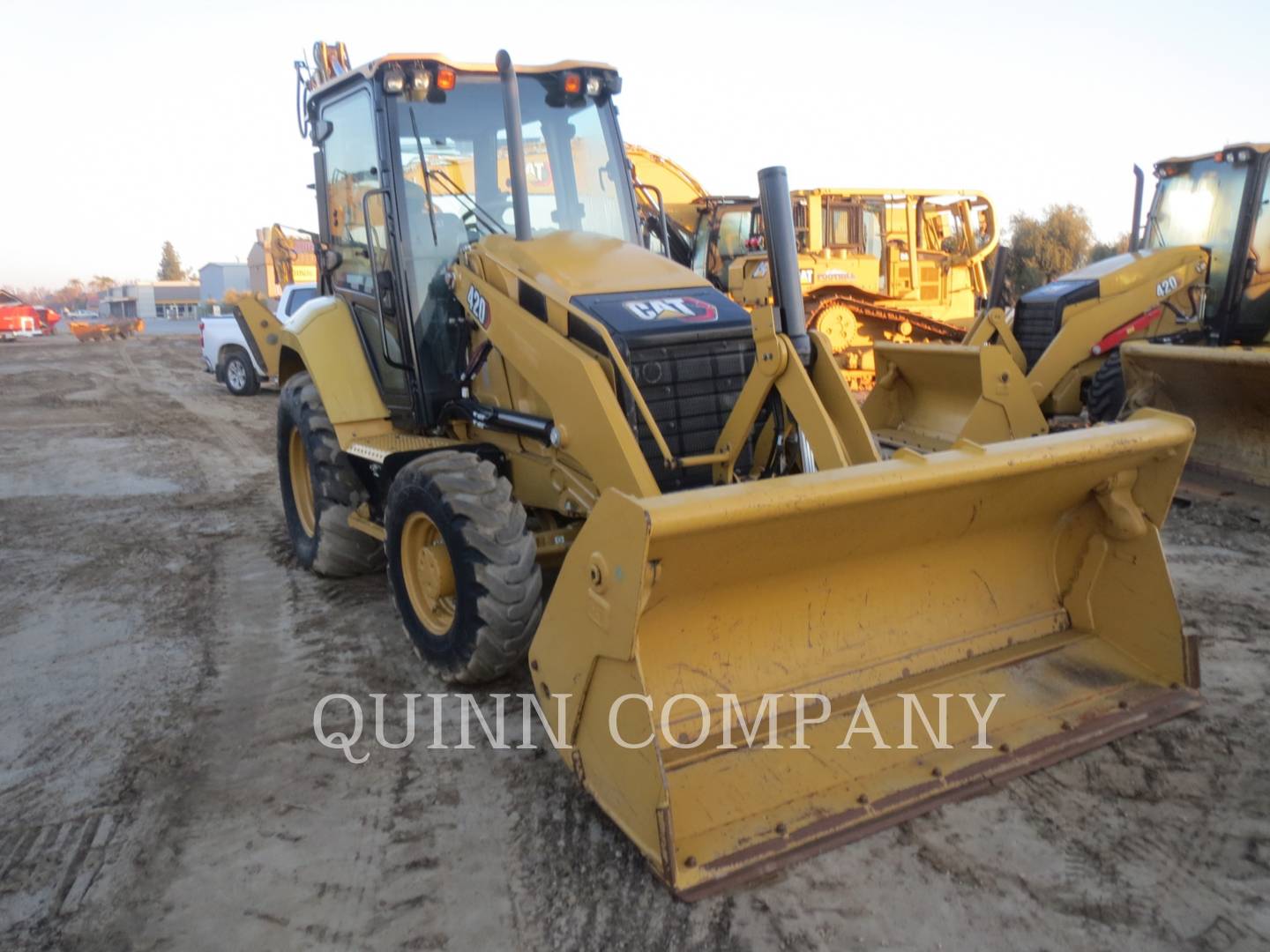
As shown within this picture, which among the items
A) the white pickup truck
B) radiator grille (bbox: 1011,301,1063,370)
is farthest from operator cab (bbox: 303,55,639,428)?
the white pickup truck

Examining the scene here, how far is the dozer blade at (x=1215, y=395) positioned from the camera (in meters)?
6.48

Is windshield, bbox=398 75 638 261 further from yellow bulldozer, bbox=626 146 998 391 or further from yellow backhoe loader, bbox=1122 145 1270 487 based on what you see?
yellow bulldozer, bbox=626 146 998 391

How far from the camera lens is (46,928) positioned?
8.89 feet

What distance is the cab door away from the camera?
4.83 m

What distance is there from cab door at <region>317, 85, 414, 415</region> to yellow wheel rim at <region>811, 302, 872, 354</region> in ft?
31.4

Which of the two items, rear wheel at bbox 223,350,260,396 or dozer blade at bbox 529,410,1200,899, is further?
rear wheel at bbox 223,350,260,396

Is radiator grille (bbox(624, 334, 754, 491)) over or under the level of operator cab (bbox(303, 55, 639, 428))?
under

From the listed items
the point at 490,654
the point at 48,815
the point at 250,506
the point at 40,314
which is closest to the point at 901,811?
the point at 490,654

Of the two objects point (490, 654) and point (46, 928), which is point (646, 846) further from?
point (46, 928)

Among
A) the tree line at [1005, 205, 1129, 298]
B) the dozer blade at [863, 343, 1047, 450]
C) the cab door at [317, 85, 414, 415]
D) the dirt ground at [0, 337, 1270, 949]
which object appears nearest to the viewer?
the dirt ground at [0, 337, 1270, 949]

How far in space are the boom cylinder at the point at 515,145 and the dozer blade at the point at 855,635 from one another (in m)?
2.00

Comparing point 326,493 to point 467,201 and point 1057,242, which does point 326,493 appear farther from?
point 1057,242

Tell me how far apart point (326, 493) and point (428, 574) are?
55.6 inches

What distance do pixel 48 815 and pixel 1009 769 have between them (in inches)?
128
